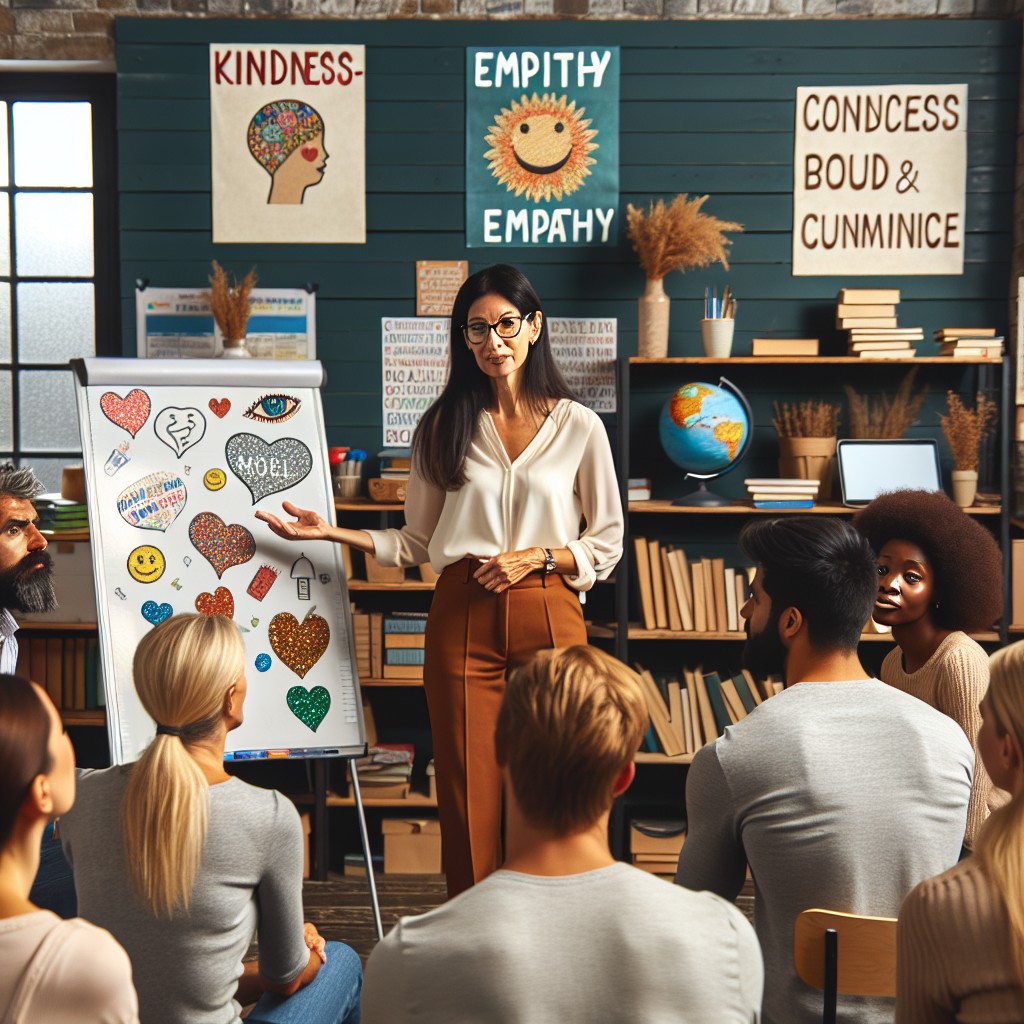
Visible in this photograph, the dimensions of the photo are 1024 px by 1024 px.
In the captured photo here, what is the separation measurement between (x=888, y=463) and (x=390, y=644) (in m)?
1.77

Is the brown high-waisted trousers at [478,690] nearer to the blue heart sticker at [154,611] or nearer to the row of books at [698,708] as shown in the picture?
the blue heart sticker at [154,611]

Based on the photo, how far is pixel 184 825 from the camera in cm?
159

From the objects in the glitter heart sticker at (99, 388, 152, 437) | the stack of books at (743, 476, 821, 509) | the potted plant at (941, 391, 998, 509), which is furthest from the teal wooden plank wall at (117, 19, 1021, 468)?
the glitter heart sticker at (99, 388, 152, 437)

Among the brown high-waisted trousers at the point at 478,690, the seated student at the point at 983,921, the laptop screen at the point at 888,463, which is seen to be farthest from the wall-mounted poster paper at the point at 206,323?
the seated student at the point at 983,921

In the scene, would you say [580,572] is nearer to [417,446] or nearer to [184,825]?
[417,446]

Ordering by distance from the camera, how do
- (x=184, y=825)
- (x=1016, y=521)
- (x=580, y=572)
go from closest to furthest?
(x=184, y=825), (x=580, y=572), (x=1016, y=521)

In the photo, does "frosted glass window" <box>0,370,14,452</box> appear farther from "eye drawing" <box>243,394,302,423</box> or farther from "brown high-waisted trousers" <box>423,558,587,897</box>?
"brown high-waisted trousers" <box>423,558,587,897</box>

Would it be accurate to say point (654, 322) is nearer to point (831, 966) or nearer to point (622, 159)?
point (622, 159)

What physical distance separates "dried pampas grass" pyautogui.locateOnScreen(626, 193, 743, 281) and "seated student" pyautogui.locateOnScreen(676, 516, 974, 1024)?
2327mm

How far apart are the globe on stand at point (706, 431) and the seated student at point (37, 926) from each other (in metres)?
2.78

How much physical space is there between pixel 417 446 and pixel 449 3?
185 cm

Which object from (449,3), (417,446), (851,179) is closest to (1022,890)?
(417,446)

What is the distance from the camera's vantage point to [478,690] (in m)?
2.69

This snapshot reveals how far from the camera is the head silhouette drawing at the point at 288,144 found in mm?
3865
